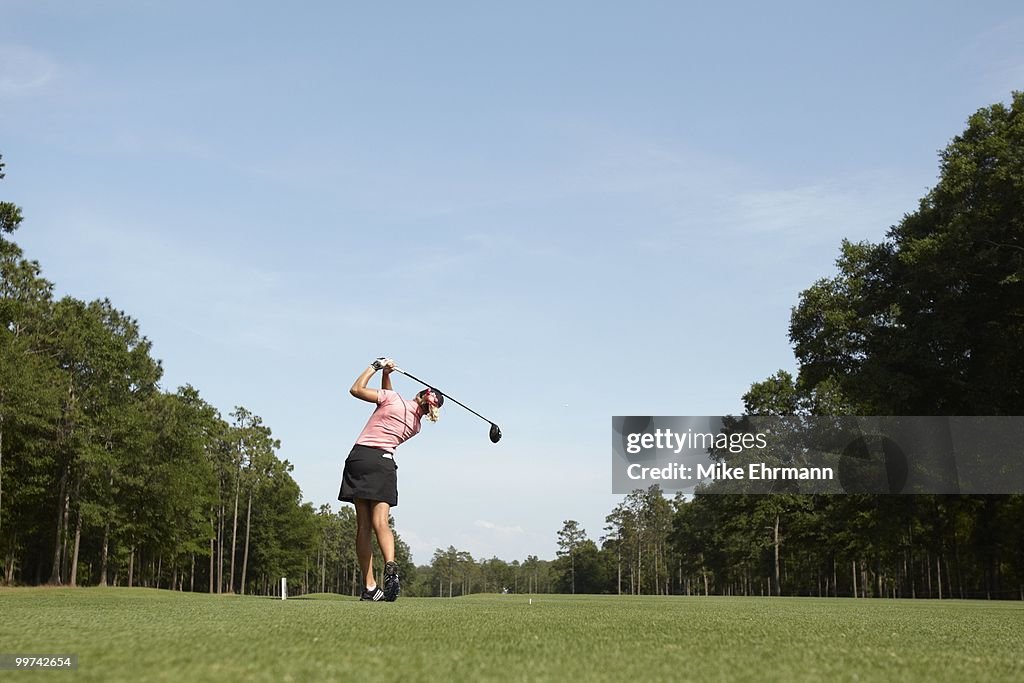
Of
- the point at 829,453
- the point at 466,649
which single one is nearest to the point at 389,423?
the point at 466,649

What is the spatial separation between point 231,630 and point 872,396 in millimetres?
31543

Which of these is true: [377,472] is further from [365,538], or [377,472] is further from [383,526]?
[365,538]

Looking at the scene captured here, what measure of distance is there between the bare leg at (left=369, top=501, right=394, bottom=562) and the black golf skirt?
76 millimetres

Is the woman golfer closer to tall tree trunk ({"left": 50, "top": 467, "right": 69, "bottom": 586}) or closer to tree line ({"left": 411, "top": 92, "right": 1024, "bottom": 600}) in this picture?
tree line ({"left": 411, "top": 92, "right": 1024, "bottom": 600})

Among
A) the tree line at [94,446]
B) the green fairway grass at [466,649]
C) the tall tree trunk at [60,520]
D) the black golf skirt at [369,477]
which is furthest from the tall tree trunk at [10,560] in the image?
the green fairway grass at [466,649]

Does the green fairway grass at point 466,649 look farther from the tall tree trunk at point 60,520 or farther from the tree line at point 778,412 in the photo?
the tall tree trunk at point 60,520

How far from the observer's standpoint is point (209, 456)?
74688 millimetres

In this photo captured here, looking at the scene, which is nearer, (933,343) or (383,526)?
(383,526)

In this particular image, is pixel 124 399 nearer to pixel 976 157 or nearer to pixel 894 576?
pixel 976 157

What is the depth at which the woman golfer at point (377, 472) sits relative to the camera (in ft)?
28.5

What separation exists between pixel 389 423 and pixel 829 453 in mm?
44588

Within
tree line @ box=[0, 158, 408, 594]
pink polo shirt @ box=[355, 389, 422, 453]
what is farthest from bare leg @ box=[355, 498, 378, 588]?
tree line @ box=[0, 158, 408, 594]

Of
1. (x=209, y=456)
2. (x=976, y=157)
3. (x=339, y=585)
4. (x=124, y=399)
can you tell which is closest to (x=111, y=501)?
(x=124, y=399)

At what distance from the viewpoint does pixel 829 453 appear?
4953cm
